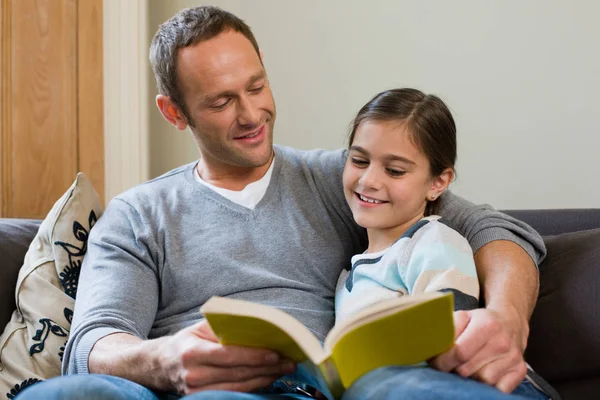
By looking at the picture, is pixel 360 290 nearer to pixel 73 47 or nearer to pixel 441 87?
pixel 441 87

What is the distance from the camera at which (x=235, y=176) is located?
1802mm

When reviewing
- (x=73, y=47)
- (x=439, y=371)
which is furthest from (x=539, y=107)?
(x=73, y=47)

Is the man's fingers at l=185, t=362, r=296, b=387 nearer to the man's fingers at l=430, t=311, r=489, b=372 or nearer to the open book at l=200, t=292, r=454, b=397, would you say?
the open book at l=200, t=292, r=454, b=397

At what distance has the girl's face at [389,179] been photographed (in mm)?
1527

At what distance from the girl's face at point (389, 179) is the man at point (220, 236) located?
125 millimetres

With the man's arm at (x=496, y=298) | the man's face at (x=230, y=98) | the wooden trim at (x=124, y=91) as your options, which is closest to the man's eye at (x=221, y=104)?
the man's face at (x=230, y=98)

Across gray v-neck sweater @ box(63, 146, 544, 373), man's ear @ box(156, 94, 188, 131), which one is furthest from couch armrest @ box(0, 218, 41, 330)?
man's ear @ box(156, 94, 188, 131)

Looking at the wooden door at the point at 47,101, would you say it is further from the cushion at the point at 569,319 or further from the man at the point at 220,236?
the cushion at the point at 569,319

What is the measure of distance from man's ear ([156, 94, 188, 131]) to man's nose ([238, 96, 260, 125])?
0.19 meters

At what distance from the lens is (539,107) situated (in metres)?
2.26

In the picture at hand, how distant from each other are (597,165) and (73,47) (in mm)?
1712

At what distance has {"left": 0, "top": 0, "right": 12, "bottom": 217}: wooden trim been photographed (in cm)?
250

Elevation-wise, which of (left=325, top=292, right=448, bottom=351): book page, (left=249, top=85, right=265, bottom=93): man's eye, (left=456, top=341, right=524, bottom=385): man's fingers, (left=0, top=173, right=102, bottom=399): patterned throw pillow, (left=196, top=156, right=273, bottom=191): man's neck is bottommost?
(left=0, top=173, right=102, bottom=399): patterned throw pillow

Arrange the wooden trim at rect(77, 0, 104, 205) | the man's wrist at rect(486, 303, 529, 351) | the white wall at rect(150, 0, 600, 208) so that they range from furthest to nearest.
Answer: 1. the wooden trim at rect(77, 0, 104, 205)
2. the white wall at rect(150, 0, 600, 208)
3. the man's wrist at rect(486, 303, 529, 351)
